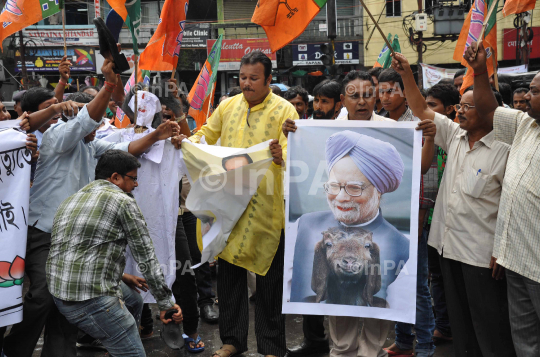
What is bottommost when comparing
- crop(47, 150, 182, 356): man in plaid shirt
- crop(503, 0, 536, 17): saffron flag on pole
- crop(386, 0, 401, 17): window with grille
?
crop(47, 150, 182, 356): man in plaid shirt

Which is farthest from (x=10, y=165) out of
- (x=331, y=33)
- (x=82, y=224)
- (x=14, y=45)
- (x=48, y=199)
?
(x=14, y=45)

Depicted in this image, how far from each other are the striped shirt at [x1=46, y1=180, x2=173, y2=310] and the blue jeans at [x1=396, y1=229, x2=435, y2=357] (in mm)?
1788

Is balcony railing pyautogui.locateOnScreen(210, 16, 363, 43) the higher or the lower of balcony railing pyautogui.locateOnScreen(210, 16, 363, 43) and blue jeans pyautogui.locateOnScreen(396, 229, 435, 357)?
the higher

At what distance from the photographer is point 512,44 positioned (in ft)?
72.1

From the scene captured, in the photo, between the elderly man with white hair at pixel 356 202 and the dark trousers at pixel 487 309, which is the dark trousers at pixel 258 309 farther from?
the dark trousers at pixel 487 309

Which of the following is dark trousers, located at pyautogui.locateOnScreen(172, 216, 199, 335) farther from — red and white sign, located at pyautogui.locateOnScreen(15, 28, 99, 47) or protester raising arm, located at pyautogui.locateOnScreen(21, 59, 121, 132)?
red and white sign, located at pyautogui.locateOnScreen(15, 28, 99, 47)

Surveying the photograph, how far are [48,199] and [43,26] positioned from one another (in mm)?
22228

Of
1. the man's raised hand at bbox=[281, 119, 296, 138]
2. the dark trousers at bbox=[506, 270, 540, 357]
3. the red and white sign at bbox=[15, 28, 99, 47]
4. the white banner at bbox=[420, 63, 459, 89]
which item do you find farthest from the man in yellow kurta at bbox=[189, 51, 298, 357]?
the red and white sign at bbox=[15, 28, 99, 47]

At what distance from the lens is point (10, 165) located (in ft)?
11.1

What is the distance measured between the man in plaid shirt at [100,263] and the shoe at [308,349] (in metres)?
1.37

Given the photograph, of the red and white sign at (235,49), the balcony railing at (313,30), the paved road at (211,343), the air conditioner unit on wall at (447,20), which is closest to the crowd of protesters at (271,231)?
the paved road at (211,343)

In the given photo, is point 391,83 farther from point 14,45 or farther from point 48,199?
point 14,45

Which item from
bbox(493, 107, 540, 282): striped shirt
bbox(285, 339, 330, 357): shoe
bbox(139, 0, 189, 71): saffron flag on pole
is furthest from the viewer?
bbox(139, 0, 189, 71): saffron flag on pole

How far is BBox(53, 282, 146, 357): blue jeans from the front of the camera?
2.98 meters
